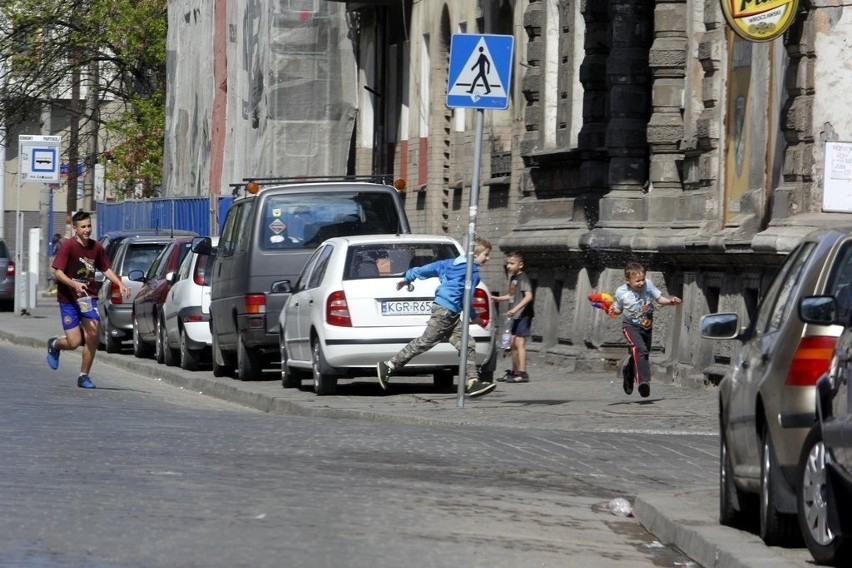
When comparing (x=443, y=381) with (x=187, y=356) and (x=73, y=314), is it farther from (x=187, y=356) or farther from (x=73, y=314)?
(x=187, y=356)

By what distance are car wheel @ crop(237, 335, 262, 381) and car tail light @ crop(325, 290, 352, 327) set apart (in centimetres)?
345

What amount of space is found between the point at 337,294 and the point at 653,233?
17.1 feet

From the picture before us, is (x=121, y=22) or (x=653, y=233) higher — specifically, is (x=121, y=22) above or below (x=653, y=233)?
above

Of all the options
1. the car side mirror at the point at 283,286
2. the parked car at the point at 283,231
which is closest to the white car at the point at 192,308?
the parked car at the point at 283,231

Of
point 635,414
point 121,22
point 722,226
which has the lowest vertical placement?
point 635,414

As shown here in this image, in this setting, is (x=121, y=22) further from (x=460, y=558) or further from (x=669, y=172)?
(x=460, y=558)

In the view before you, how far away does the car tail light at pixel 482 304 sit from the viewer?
64.0 ft

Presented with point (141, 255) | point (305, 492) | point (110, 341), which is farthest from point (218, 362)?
point (305, 492)

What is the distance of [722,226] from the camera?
854 inches

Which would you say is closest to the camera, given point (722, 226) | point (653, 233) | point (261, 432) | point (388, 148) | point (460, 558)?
point (460, 558)

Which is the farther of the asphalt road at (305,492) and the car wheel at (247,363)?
the car wheel at (247,363)

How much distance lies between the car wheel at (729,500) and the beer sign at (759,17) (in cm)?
800

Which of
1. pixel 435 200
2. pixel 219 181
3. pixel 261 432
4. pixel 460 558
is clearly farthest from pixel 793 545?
pixel 219 181

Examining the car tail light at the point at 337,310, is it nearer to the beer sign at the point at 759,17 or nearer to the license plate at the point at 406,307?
the license plate at the point at 406,307
